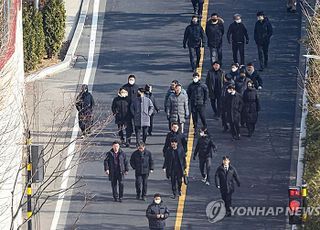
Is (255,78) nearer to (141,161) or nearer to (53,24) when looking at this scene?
(141,161)

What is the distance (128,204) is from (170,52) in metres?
9.45

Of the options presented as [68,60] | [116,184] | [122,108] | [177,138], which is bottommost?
[116,184]

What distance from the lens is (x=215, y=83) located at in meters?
38.3

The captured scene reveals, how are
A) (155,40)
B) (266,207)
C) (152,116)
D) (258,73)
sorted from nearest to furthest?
1. (266,207)
2. (152,116)
3. (258,73)
4. (155,40)

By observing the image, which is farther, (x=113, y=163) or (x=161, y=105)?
(x=161, y=105)

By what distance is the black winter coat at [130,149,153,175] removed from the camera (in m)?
34.0

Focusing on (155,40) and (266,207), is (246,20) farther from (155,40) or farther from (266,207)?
(266,207)

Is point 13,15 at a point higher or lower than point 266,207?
higher

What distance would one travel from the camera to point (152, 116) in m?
37.4

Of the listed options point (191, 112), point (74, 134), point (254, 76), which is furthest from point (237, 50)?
point (74, 134)

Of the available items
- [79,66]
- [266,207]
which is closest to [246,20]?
[79,66]

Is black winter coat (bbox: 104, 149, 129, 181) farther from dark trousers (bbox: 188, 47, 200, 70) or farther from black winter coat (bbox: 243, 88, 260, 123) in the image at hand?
dark trousers (bbox: 188, 47, 200, 70)

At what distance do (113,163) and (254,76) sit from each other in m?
5.96

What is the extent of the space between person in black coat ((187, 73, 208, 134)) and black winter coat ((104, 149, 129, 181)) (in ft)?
12.3
